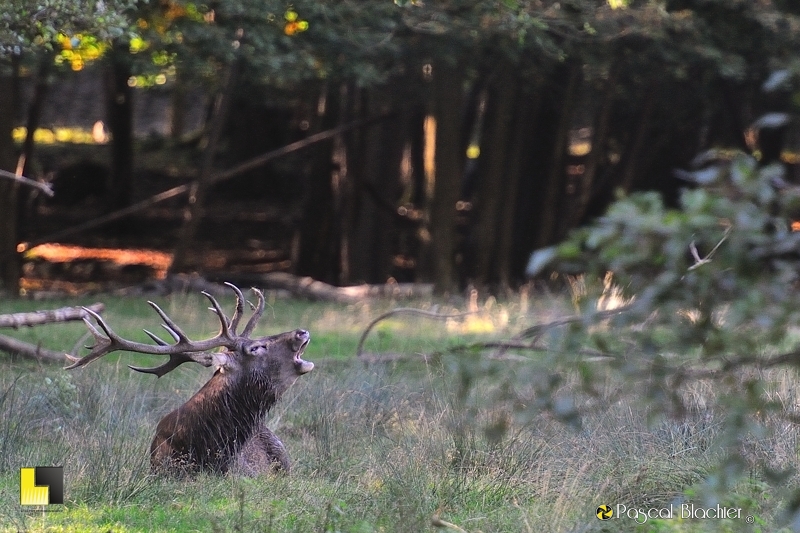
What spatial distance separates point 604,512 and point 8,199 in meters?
12.2

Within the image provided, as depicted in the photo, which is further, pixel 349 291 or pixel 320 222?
pixel 320 222

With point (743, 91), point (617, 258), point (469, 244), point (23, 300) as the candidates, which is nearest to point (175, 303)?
point (23, 300)

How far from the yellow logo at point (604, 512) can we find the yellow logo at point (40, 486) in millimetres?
2858

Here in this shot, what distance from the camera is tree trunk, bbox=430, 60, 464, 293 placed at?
15852 millimetres

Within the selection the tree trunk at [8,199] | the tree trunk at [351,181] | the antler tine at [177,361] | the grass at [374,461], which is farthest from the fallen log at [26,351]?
the tree trunk at [351,181]

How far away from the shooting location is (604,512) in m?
5.49

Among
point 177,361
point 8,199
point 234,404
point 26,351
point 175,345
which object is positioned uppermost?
point 8,199

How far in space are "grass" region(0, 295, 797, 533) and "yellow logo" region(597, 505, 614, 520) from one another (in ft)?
0.17

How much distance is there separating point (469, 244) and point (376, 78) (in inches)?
261

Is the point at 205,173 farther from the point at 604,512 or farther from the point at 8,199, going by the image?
the point at 604,512

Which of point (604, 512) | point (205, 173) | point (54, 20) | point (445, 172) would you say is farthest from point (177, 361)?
point (445, 172)

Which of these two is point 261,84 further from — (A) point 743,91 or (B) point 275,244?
(B) point 275,244

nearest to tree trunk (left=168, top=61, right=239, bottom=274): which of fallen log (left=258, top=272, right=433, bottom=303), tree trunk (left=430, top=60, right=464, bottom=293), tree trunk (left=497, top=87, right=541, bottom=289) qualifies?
fallen log (left=258, top=272, right=433, bottom=303)

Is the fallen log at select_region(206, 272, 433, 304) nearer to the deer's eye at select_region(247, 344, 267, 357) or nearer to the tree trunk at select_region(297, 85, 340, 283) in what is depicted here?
the tree trunk at select_region(297, 85, 340, 283)
